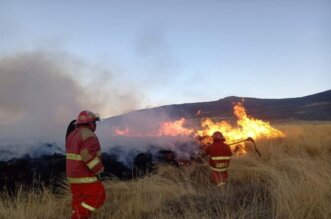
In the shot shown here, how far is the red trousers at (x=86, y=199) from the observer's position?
20.6ft

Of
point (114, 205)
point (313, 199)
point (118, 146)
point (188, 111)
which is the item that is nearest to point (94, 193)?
point (114, 205)

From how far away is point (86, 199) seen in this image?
20.8ft

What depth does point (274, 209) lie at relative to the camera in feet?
20.4

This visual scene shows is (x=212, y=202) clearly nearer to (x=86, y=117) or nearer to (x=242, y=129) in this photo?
(x=86, y=117)

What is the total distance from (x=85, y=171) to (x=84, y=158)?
271 millimetres

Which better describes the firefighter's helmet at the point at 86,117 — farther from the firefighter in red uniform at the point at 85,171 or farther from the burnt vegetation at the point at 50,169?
the burnt vegetation at the point at 50,169

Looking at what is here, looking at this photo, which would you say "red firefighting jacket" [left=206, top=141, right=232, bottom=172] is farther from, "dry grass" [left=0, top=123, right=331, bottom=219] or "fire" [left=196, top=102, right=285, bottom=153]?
"fire" [left=196, top=102, right=285, bottom=153]

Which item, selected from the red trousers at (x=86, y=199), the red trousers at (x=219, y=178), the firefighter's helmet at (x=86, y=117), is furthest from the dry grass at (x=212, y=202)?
the firefighter's helmet at (x=86, y=117)

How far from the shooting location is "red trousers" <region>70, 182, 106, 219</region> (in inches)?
248

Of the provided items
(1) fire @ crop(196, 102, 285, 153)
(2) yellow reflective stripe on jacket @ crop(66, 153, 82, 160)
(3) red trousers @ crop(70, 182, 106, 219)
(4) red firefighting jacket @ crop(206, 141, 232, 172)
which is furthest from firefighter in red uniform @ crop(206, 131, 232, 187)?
(1) fire @ crop(196, 102, 285, 153)

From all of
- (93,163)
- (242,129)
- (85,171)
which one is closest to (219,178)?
(85,171)

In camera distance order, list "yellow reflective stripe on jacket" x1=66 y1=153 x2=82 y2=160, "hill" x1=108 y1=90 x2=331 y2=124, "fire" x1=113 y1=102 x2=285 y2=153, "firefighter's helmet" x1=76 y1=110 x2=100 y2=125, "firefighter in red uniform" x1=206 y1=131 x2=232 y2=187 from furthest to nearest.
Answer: "hill" x1=108 y1=90 x2=331 y2=124 < "fire" x1=113 y1=102 x2=285 y2=153 < "firefighter in red uniform" x1=206 y1=131 x2=232 y2=187 < "firefighter's helmet" x1=76 y1=110 x2=100 y2=125 < "yellow reflective stripe on jacket" x1=66 y1=153 x2=82 y2=160

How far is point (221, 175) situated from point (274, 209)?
4.16m

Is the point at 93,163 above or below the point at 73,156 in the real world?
below
